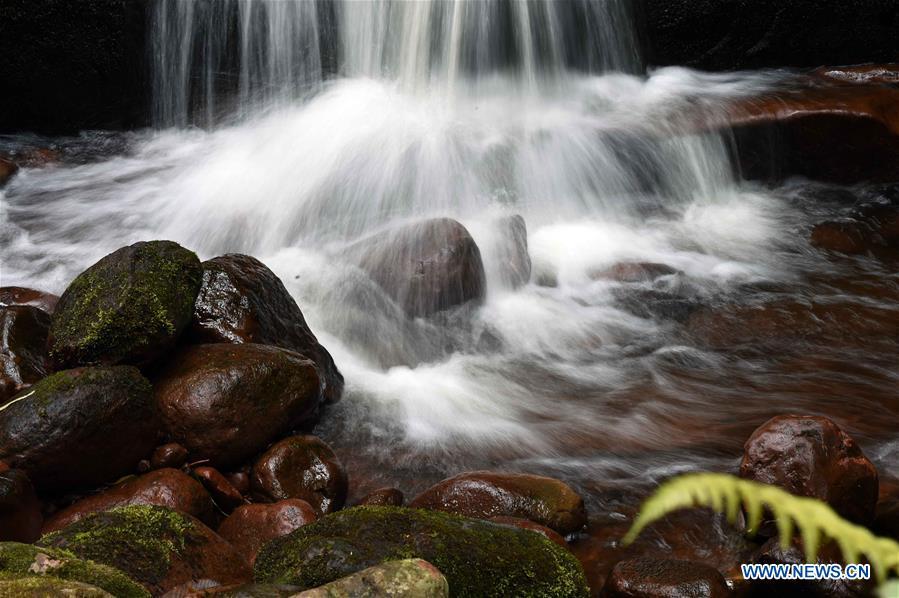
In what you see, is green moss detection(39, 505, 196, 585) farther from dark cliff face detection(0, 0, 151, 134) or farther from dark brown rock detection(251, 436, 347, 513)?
dark cliff face detection(0, 0, 151, 134)

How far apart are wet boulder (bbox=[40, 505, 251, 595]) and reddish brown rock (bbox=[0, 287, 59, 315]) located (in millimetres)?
3642

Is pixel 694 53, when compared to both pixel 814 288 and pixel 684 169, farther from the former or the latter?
pixel 814 288

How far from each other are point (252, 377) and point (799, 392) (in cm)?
417

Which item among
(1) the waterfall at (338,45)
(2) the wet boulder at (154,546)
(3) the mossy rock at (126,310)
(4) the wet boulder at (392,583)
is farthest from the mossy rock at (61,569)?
(1) the waterfall at (338,45)

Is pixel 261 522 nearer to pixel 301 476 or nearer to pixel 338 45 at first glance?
pixel 301 476

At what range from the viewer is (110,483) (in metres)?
Answer: 4.46

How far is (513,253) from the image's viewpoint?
8.37m

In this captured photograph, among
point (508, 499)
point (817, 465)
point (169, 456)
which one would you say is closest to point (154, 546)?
point (169, 456)

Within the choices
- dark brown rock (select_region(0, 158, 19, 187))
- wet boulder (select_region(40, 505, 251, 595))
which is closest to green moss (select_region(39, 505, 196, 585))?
wet boulder (select_region(40, 505, 251, 595))

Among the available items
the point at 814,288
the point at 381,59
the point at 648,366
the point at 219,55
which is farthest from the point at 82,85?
the point at 814,288

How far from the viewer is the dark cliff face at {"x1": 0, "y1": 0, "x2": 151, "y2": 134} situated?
404 inches

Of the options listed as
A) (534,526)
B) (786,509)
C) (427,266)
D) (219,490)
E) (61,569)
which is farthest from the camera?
(427,266)

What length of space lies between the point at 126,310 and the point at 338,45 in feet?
24.3

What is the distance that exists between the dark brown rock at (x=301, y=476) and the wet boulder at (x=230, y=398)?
185 millimetres
